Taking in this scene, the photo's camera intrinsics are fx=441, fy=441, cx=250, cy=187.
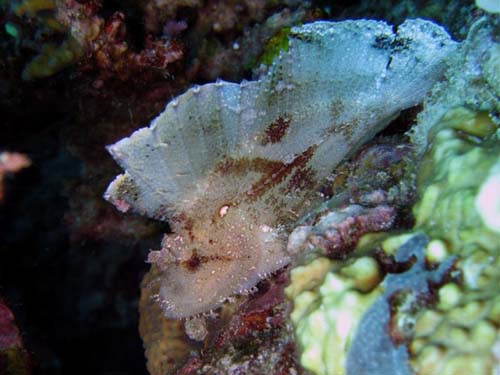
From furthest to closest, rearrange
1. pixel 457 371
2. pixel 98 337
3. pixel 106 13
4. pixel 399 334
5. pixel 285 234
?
pixel 98 337
pixel 106 13
pixel 285 234
pixel 399 334
pixel 457 371

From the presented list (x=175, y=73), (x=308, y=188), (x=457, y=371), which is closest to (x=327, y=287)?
(x=457, y=371)

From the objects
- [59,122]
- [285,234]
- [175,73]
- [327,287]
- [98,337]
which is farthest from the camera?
[98,337]

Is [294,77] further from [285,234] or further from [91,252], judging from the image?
A: [91,252]

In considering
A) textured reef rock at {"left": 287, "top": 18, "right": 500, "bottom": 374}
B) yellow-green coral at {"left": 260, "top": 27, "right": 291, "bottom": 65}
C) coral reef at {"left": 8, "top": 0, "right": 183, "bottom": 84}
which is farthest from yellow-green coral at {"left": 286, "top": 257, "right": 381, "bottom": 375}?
coral reef at {"left": 8, "top": 0, "right": 183, "bottom": 84}

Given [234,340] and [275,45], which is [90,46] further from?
[234,340]

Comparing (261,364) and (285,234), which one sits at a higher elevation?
(285,234)

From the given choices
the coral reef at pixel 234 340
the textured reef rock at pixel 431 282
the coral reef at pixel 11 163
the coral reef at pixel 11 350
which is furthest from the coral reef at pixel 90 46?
the textured reef rock at pixel 431 282

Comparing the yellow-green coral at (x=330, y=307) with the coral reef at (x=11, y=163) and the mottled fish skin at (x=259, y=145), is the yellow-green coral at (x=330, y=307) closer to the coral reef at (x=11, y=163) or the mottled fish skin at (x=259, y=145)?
the mottled fish skin at (x=259, y=145)
